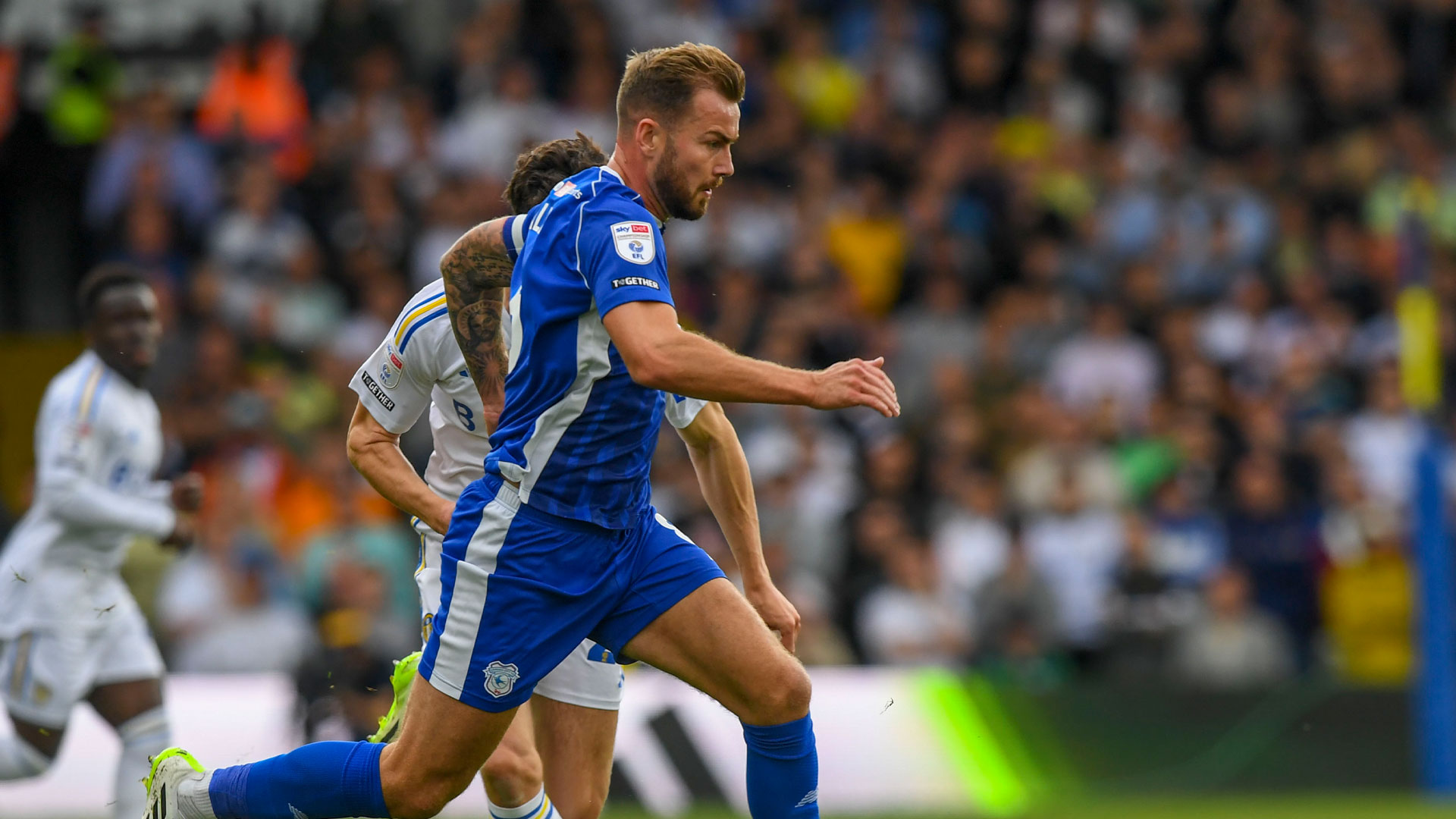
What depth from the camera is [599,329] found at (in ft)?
17.0

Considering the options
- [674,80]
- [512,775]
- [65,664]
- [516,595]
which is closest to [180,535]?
[65,664]

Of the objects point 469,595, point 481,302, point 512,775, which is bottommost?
point 512,775

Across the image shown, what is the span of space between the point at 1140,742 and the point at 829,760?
1947mm

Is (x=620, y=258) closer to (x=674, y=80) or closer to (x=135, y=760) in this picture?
(x=674, y=80)

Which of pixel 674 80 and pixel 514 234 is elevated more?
pixel 674 80

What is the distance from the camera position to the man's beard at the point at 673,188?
522cm

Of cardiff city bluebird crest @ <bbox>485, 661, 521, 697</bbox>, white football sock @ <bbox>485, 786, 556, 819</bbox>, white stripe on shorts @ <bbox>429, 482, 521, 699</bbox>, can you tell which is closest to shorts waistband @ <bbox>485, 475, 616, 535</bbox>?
white stripe on shorts @ <bbox>429, 482, 521, 699</bbox>

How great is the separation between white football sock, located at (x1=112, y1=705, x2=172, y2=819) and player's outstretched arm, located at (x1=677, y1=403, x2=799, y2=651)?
10.1 ft

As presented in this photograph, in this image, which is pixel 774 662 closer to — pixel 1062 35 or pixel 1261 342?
pixel 1261 342

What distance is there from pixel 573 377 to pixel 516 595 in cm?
64

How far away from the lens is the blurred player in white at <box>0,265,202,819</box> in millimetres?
7812

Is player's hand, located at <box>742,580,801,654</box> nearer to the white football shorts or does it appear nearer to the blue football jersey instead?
the blue football jersey

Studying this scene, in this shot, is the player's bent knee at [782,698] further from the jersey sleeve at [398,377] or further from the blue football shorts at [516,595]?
the jersey sleeve at [398,377]

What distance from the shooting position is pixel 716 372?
190 inches
